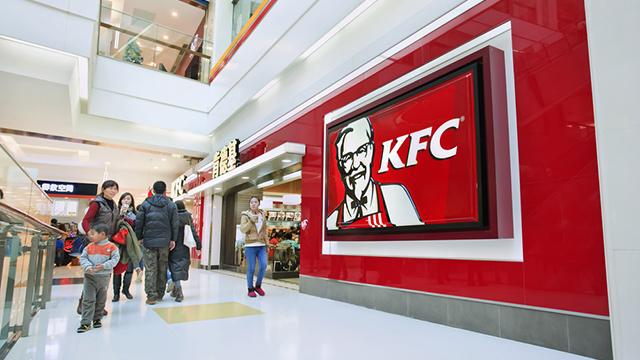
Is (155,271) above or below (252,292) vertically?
above

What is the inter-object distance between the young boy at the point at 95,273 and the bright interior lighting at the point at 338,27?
159 inches

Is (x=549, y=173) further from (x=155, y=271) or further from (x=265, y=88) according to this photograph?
(x=265, y=88)

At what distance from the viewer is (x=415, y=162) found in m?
4.02

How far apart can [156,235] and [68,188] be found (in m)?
15.6

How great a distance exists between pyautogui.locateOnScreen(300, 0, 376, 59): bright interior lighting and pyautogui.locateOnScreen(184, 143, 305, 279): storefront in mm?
1578

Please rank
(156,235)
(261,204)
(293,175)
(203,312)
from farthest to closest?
(261,204)
(293,175)
(156,235)
(203,312)

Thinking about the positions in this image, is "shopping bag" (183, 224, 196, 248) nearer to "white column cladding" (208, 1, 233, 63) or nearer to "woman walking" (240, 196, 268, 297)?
"woman walking" (240, 196, 268, 297)

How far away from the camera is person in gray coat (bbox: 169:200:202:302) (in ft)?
16.6

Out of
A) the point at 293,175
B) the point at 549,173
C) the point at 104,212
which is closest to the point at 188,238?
the point at 104,212

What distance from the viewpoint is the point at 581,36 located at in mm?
Answer: 2752

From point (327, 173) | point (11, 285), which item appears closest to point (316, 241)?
point (327, 173)

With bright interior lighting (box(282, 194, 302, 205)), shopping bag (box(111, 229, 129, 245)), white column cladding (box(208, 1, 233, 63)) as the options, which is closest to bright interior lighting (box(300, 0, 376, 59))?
bright interior lighting (box(282, 194, 302, 205))

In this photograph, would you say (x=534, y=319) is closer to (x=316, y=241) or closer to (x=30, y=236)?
(x=316, y=241)

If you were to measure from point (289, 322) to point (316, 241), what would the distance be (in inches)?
90.5
